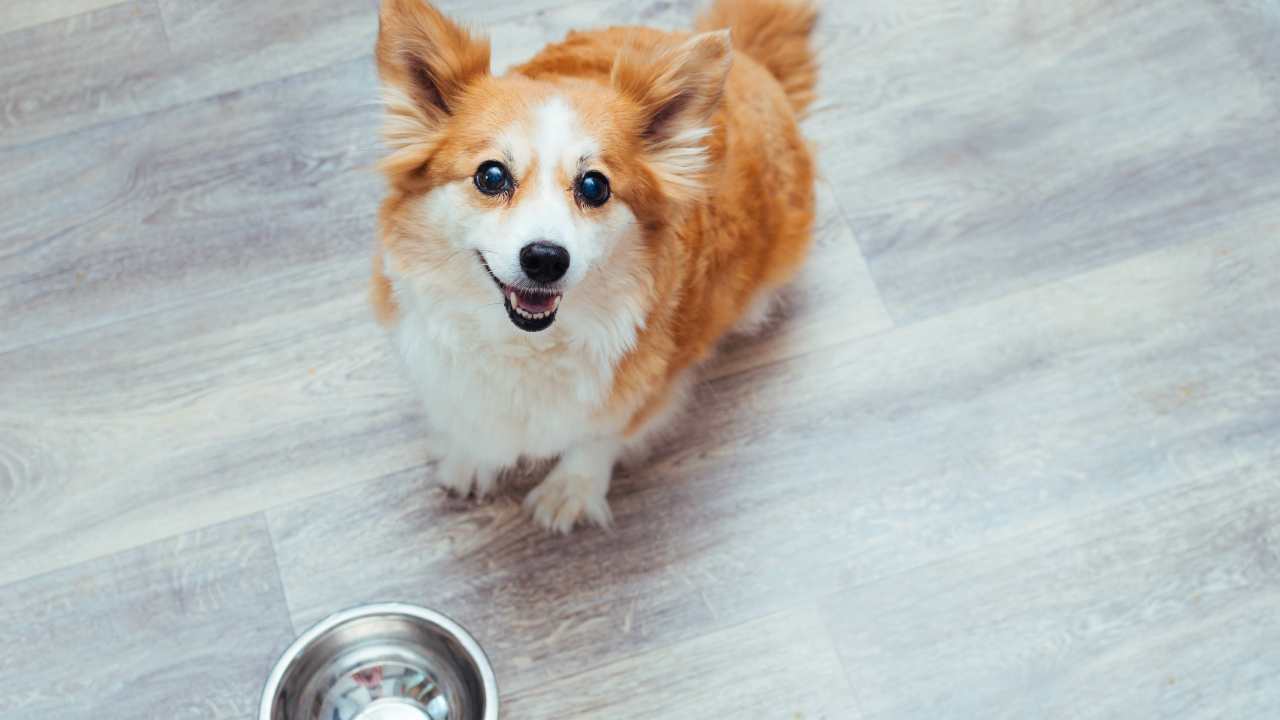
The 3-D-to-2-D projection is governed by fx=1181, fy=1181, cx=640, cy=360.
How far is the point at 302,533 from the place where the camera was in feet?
7.26

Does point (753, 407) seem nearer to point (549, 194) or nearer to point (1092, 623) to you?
point (1092, 623)

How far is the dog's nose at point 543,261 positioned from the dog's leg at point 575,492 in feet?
2.00

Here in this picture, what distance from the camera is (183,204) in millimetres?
2443

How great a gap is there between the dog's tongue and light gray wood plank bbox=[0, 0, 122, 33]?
4.87 feet

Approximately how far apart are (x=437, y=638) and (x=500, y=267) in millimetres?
721

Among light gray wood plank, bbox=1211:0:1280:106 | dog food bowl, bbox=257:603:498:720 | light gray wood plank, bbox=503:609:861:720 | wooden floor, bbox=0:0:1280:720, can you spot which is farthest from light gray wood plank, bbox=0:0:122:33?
light gray wood plank, bbox=1211:0:1280:106

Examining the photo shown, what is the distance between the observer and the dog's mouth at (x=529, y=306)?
66.9 inches

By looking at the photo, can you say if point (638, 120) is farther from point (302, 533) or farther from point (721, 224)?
point (302, 533)

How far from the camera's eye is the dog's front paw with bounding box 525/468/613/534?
2.22 m

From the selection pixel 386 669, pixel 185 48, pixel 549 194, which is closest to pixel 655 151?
pixel 549 194

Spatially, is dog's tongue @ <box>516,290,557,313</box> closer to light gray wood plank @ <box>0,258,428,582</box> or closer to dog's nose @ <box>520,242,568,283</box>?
dog's nose @ <box>520,242,568,283</box>

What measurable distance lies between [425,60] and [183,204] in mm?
1005

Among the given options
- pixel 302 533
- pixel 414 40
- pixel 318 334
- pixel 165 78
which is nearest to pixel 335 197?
pixel 318 334

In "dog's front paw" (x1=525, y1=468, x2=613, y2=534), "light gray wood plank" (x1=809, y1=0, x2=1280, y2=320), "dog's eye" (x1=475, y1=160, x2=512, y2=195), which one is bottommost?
"dog's front paw" (x1=525, y1=468, x2=613, y2=534)
